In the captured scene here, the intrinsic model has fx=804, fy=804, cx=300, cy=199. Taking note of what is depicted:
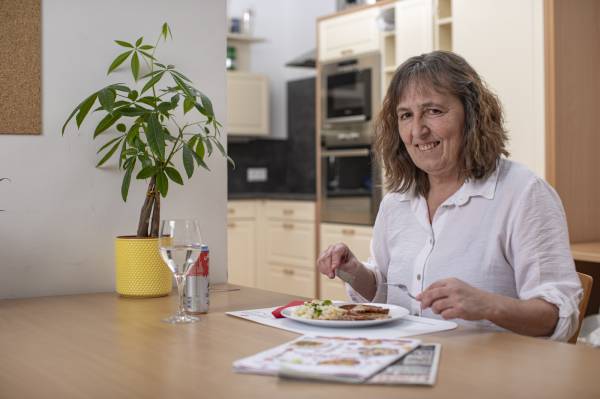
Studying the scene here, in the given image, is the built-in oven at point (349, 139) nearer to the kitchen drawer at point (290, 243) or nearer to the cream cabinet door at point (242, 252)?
the kitchen drawer at point (290, 243)

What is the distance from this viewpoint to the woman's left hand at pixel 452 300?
1444 mm

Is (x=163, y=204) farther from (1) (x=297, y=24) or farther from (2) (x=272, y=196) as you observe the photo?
(1) (x=297, y=24)

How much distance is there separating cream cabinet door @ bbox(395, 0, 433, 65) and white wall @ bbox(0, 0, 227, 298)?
2474 millimetres

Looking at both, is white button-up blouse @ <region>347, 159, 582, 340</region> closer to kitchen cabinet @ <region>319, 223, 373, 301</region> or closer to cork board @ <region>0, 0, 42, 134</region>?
cork board @ <region>0, 0, 42, 134</region>

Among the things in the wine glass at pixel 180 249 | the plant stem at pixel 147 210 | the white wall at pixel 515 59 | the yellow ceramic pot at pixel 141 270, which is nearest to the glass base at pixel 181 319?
the wine glass at pixel 180 249

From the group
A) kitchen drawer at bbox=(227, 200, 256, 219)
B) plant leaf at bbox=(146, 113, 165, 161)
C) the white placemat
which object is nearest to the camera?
the white placemat

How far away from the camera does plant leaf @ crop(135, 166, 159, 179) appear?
2006mm

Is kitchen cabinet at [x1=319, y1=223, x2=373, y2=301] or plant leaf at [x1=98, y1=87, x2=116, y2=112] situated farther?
kitchen cabinet at [x1=319, y1=223, x2=373, y2=301]

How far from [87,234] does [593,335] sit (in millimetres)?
1764

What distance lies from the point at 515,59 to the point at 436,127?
6.99 feet

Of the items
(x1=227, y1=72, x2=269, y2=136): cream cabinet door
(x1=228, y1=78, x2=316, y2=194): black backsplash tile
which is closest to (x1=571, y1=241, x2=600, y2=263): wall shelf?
(x1=228, y1=78, x2=316, y2=194): black backsplash tile

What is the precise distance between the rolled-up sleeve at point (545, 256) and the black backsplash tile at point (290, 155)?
4726 millimetres

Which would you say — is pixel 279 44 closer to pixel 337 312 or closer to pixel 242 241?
pixel 242 241

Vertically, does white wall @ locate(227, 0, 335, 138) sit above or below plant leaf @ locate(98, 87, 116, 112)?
above
